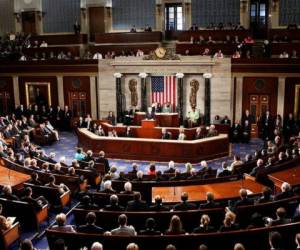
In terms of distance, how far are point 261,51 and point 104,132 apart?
881 cm

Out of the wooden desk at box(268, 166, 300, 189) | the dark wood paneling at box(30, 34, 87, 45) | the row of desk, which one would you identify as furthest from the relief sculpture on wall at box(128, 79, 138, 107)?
the wooden desk at box(268, 166, 300, 189)

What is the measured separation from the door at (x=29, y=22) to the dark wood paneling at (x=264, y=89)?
13730mm

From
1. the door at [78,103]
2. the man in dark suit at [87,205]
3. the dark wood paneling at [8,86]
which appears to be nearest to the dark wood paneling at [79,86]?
the door at [78,103]

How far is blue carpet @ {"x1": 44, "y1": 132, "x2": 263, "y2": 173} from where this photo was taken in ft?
48.3

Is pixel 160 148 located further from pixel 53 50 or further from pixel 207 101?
pixel 53 50

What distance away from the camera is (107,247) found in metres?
6.18

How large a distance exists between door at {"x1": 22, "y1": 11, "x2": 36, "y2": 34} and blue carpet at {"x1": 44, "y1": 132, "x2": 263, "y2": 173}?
8.62 meters

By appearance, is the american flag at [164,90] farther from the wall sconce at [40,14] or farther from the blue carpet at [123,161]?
the wall sconce at [40,14]

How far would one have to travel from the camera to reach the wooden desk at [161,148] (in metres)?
15.1

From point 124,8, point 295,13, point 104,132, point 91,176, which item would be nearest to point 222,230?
point 91,176

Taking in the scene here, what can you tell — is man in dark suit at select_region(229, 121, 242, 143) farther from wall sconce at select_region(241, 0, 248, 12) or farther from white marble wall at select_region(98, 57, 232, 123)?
wall sconce at select_region(241, 0, 248, 12)

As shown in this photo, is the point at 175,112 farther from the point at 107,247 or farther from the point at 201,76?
the point at 107,247

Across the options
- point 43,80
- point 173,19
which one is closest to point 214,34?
point 173,19

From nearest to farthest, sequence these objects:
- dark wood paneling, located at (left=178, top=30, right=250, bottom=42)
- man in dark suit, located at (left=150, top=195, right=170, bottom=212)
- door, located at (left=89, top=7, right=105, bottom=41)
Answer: man in dark suit, located at (left=150, top=195, right=170, bottom=212) → dark wood paneling, located at (left=178, top=30, right=250, bottom=42) → door, located at (left=89, top=7, right=105, bottom=41)
